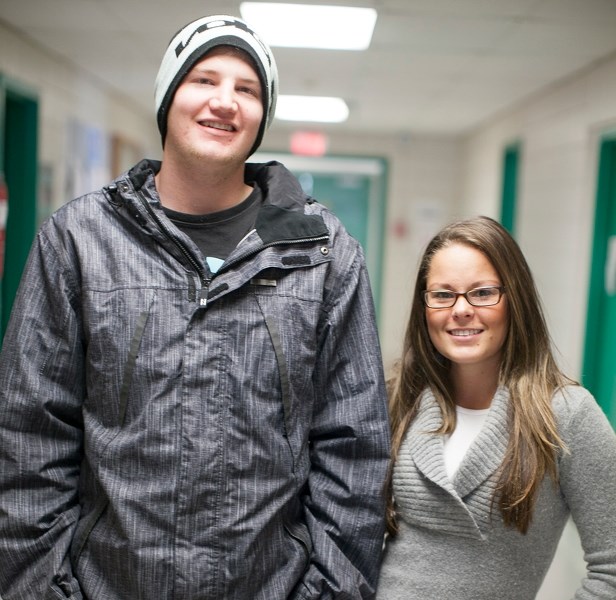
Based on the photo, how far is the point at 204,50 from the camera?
1376mm

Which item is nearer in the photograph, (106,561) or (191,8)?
(106,561)

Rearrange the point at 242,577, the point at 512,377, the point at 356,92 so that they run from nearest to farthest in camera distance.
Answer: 1. the point at 242,577
2. the point at 512,377
3. the point at 356,92

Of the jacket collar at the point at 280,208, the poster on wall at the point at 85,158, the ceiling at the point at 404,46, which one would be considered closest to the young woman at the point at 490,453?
the jacket collar at the point at 280,208

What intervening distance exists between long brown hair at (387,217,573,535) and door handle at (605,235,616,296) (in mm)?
3018

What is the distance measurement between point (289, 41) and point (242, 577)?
337cm

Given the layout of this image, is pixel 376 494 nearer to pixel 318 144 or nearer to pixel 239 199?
pixel 239 199

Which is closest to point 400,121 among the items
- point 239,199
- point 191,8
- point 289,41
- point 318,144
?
point 318,144

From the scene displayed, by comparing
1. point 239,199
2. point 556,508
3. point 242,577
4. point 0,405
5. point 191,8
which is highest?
point 191,8

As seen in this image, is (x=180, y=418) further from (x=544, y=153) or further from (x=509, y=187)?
(x=509, y=187)

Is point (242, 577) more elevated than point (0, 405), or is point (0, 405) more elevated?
point (0, 405)

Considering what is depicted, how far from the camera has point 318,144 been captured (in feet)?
25.9

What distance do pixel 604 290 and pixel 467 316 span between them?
3.27 meters

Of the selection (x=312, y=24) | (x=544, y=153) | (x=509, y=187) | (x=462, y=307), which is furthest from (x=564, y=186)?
(x=462, y=307)

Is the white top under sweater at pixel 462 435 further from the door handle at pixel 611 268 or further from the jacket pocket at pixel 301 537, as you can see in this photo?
the door handle at pixel 611 268
